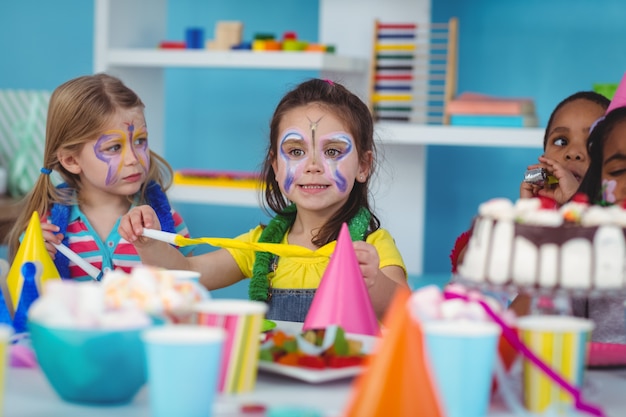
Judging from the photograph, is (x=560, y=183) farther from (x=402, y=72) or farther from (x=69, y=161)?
(x=402, y=72)

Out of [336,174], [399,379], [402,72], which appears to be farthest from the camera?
[402,72]

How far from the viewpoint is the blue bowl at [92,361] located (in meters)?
0.90

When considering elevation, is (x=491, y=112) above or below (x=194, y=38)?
below

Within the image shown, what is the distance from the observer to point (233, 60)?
11.0 ft

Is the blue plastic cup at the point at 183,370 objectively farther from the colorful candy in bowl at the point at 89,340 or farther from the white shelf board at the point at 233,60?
the white shelf board at the point at 233,60

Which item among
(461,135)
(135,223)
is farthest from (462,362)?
(461,135)

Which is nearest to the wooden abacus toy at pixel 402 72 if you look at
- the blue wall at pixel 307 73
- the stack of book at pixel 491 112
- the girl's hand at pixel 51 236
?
the stack of book at pixel 491 112

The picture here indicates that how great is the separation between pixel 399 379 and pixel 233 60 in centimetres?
263

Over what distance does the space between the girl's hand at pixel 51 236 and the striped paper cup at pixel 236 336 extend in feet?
2.90

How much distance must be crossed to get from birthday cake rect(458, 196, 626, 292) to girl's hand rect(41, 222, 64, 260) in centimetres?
103

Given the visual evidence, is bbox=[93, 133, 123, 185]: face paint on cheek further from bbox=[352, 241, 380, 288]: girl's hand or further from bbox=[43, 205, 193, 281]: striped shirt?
bbox=[352, 241, 380, 288]: girl's hand

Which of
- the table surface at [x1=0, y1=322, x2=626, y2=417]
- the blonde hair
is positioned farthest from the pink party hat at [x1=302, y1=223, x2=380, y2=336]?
the blonde hair

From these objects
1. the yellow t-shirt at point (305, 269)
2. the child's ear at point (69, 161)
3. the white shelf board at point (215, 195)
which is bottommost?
the white shelf board at point (215, 195)

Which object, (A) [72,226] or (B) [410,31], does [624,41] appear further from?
(A) [72,226]
